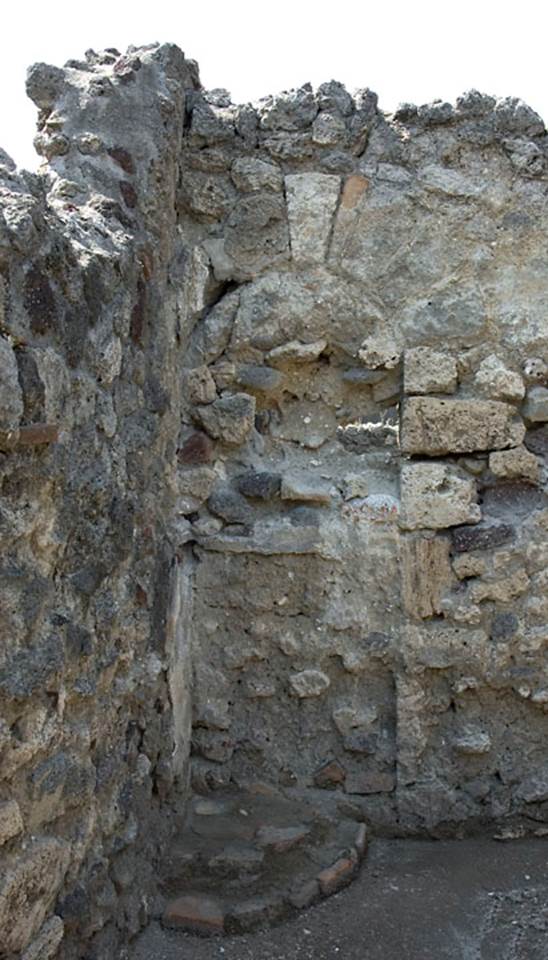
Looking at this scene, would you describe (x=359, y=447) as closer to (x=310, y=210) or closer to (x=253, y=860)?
(x=310, y=210)

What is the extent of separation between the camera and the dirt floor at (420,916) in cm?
263

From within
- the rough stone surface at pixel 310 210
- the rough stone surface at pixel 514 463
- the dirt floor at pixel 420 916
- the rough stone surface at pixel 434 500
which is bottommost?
the dirt floor at pixel 420 916

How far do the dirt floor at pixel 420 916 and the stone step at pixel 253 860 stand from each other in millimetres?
48

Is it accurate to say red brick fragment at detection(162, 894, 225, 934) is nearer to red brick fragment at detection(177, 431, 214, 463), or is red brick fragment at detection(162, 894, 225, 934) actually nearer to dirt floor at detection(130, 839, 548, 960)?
dirt floor at detection(130, 839, 548, 960)

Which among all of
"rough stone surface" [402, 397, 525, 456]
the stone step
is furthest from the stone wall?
the stone step

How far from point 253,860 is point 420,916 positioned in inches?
20.1

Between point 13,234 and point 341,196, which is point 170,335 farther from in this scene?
point 13,234

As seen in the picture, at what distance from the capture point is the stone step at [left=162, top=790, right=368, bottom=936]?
107 inches

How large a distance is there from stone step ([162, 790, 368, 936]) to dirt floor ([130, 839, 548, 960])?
0.05 meters

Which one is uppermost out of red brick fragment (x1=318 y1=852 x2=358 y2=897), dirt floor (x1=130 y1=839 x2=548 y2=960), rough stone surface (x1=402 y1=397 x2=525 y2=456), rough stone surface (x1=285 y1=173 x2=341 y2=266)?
rough stone surface (x1=285 y1=173 x2=341 y2=266)

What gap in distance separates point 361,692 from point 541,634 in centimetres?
63

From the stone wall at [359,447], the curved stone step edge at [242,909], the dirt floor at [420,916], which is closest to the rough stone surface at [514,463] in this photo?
the stone wall at [359,447]

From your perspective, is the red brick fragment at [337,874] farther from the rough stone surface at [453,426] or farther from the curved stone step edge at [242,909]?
the rough stone surface at [453,426]

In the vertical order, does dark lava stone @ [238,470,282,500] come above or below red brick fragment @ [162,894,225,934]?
above
